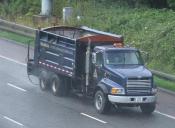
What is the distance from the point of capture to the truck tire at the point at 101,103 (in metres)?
24.9

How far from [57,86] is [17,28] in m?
14.6

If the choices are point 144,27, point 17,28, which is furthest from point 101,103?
point 17,28

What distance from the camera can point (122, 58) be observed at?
2583 cm

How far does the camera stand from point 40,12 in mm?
45812

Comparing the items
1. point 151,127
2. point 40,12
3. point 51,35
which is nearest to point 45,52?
point 51,35

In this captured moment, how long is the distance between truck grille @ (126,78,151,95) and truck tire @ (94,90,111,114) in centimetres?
87

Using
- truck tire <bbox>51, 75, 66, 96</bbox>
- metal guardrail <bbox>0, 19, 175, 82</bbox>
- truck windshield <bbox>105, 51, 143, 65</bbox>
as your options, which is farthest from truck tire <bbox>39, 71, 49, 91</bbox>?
metal guardrail <bbox>0, 19, 175, 82</bbox>

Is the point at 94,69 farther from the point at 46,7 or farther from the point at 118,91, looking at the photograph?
the point at 46,7

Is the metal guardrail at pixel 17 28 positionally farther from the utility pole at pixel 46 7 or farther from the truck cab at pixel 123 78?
the truck cab at pixel 123 78

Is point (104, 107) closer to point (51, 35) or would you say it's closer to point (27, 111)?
point (27, 111)

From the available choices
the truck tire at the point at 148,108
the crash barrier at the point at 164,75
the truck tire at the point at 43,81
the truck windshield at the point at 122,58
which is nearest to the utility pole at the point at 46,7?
the crash barrier at the point at 164,75

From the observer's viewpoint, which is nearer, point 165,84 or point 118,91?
point 118,91

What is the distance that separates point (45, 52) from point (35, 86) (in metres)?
1.72

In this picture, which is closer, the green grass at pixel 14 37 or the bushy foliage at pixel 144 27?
the bushy foliage at pixel 144 27
